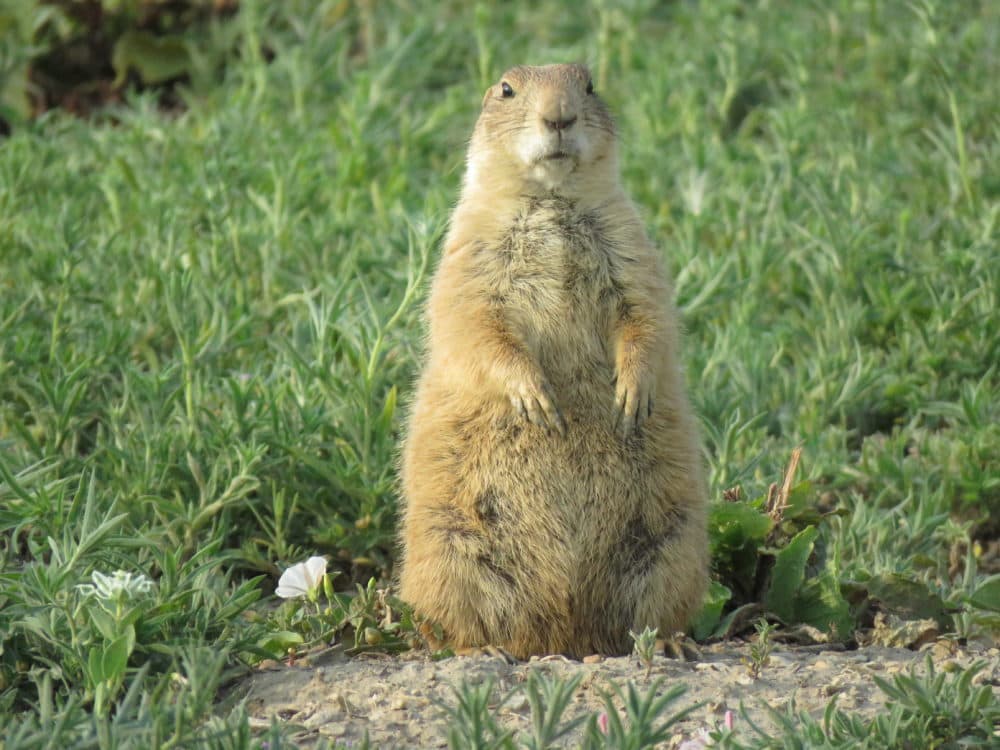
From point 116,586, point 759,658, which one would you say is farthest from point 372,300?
point 759,658

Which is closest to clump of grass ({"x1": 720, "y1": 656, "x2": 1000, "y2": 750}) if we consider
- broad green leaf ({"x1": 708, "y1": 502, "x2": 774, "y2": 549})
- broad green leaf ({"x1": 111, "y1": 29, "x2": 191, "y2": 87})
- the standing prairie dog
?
the standing prairie dog

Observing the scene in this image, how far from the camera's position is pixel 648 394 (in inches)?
161

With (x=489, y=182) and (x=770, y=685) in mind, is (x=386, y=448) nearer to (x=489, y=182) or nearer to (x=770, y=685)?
(x=489, y=182)

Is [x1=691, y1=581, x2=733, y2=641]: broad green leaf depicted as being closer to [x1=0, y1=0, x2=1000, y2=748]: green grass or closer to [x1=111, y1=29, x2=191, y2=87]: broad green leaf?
[x1=0, y1=0, x2=1000, y2=748]: green grass

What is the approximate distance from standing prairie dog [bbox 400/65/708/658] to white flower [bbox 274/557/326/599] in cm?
24

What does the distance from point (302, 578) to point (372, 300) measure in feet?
4.35

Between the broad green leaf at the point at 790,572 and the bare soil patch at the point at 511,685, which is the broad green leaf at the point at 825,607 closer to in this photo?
the broad green leaf at the point at 790,572

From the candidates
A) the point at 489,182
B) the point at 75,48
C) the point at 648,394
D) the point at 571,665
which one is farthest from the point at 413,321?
the point at 75,48

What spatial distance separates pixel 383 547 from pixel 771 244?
2.26 meters

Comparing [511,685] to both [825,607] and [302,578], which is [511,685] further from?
[825,607]

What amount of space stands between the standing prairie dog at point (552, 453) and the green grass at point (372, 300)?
1.78ft

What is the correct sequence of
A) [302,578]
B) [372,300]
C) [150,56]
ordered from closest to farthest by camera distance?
[302,578] < [372,300] < [150,56]

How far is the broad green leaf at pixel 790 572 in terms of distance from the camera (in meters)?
4.36

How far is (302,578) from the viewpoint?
13.9 feet
